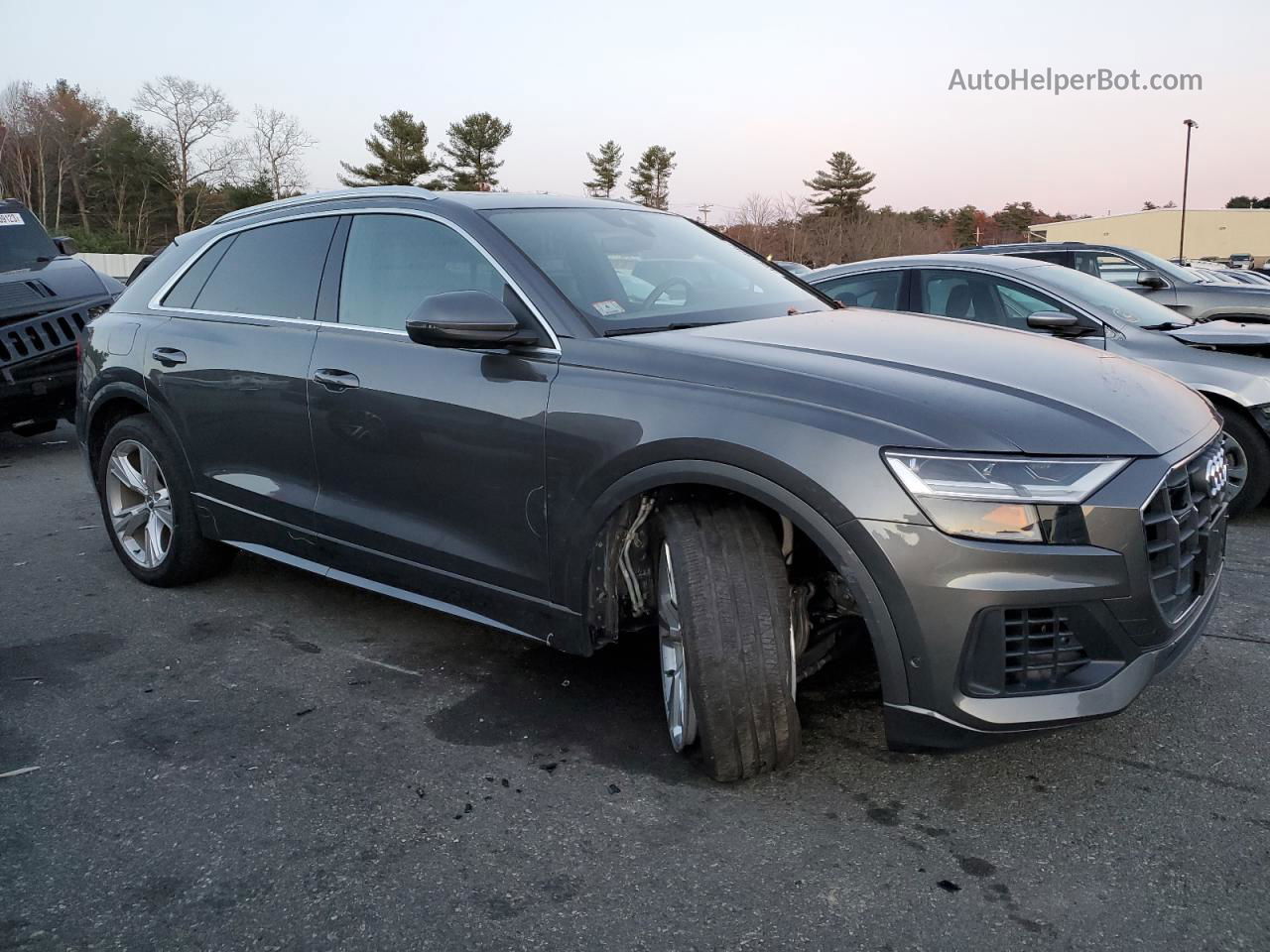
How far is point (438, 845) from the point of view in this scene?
2.67 meters

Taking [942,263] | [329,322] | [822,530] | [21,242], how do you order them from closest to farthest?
[822,530]
[329,322]
[942,263]
[21,242]

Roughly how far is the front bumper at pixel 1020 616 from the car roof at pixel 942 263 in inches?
165

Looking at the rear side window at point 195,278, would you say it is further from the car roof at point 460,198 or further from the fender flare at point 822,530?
the fender flare at point 822,530

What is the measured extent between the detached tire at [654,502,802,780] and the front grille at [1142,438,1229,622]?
0.90 m

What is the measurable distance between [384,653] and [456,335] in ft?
4.76

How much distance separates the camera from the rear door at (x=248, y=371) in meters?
3.91

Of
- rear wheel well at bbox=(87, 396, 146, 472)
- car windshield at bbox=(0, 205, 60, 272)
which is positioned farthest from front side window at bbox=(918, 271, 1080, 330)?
car windshield at bbox=(0, 205, 60, 272)

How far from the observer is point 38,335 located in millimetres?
7992

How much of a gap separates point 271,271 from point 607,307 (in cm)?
163

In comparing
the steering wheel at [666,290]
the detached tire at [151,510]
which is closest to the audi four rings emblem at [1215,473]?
the steering wheel at [666,290]

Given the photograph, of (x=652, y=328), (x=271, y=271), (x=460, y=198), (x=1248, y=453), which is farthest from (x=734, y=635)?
(x=1248, y=453)

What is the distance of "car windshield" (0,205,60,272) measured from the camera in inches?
346

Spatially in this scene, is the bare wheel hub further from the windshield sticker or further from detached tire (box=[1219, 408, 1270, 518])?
detached tire (box=[1219, 408, 1270, 518])

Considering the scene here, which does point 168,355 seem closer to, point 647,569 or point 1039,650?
point 647,569
